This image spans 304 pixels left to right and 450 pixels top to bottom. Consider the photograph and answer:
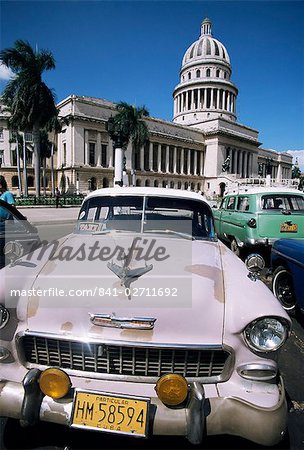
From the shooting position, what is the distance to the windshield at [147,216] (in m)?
3.31

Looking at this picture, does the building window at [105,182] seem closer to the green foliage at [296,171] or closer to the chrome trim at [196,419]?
the chrome trim at [196,419]

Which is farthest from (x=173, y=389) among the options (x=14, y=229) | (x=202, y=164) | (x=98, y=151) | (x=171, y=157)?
(x=202, y=164)

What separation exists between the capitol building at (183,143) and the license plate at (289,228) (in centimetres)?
4923

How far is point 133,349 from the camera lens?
1.87 meters

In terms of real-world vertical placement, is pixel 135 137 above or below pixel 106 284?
above

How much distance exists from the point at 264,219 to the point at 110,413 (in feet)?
20.7

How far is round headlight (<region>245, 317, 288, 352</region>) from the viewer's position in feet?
6.09

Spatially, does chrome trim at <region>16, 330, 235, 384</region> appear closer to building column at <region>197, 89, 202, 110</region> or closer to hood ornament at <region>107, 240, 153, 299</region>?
hood ornament at <region>107, 240, 153, 299</region>

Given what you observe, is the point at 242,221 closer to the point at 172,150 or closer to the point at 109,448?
the point at 109,448

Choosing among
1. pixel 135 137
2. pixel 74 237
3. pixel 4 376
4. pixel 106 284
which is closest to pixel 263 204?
pixel 74 237

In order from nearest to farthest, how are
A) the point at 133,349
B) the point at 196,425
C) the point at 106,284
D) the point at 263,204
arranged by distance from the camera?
the point at 196,425 < the point at 133,349 < the point at 106,284 < the point at 263,204

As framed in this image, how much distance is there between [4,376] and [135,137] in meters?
45.1

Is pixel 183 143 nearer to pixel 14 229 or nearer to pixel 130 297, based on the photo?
pixel 14 229

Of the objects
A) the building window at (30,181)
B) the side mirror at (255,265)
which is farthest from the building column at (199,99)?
the side mirror at (255,265)
